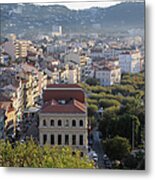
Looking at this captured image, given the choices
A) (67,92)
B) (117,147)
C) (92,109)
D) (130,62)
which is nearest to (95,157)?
(117,147)

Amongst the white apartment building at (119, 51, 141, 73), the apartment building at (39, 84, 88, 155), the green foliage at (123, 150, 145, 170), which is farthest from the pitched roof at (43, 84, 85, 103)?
the green foliage at (123, 150, 145, 170)

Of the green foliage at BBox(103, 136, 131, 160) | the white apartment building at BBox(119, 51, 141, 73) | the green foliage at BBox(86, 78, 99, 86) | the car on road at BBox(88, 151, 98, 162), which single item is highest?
the white apartment building at BBox(119, 51, 141, 73)

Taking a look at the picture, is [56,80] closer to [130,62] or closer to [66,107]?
[66,107]

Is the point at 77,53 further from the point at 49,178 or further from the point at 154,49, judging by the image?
the point at 49,178

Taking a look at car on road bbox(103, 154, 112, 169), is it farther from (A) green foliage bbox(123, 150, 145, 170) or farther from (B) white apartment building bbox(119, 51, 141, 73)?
(B) white apartment building bbox(119, 51, 141, 73)

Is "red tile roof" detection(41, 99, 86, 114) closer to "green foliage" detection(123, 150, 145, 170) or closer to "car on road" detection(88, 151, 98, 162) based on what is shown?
"car on road" detection(88, 151, 98, 162)

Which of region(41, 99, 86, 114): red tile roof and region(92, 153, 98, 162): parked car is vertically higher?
region(41, 99, 86, 114): red tile roof

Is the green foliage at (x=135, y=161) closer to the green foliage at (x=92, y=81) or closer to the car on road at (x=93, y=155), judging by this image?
the car on road at (x=93, y=155)
